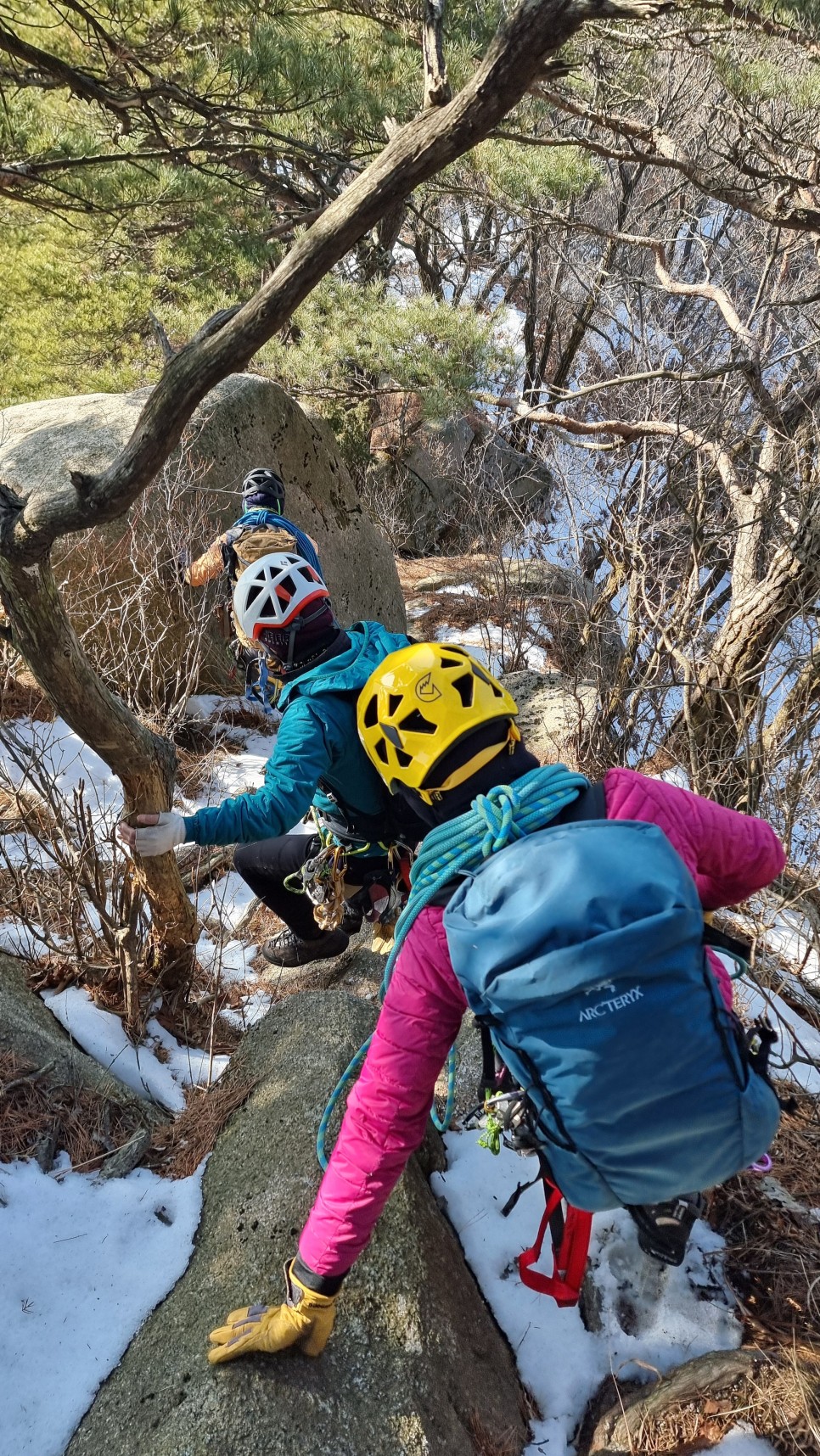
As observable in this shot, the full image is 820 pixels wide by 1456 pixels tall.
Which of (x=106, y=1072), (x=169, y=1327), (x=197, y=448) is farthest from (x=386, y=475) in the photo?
(x=169, y=1327)

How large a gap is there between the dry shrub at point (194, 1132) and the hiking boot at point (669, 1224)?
1286mm

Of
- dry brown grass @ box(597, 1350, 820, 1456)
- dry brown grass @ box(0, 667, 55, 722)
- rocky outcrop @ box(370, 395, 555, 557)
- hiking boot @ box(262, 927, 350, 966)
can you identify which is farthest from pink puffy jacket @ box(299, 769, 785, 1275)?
rocky outcrop @ box(370, 395, 555, 557)

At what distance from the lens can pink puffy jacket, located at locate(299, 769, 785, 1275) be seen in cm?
154

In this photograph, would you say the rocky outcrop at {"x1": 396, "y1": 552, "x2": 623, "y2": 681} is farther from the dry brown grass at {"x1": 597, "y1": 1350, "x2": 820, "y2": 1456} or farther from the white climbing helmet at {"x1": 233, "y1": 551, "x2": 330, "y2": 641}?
the dry brown grass at {"x1": 597, "y1": 1350, "x2": 820, "y2": 1456}

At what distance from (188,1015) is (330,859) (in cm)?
95

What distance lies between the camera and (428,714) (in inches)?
60.2

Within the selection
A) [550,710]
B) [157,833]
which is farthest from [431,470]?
[157,833]

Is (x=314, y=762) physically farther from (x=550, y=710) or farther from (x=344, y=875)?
(x=550, y=710)

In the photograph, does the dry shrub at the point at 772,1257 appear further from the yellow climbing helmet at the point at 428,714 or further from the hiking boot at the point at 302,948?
the hiking boot at the point at 302,948

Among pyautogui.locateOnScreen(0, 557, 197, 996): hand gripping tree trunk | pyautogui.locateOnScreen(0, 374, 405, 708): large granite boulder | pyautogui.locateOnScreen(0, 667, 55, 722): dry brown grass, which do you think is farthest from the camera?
pyautogui.locateOnScreen(0, 374, 405, 708): large granite boulder

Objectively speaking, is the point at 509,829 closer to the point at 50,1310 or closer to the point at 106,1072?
the point at 50,1310

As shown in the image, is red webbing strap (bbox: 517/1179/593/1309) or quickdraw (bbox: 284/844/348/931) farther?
quickdraw (bbox: 284/844/348/931)

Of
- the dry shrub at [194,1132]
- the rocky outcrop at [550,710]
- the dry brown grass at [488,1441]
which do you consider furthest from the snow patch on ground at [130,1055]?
the rocky outcrop at [550,710]

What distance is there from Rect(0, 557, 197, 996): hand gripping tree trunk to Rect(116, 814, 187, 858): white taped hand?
1.16 ft
